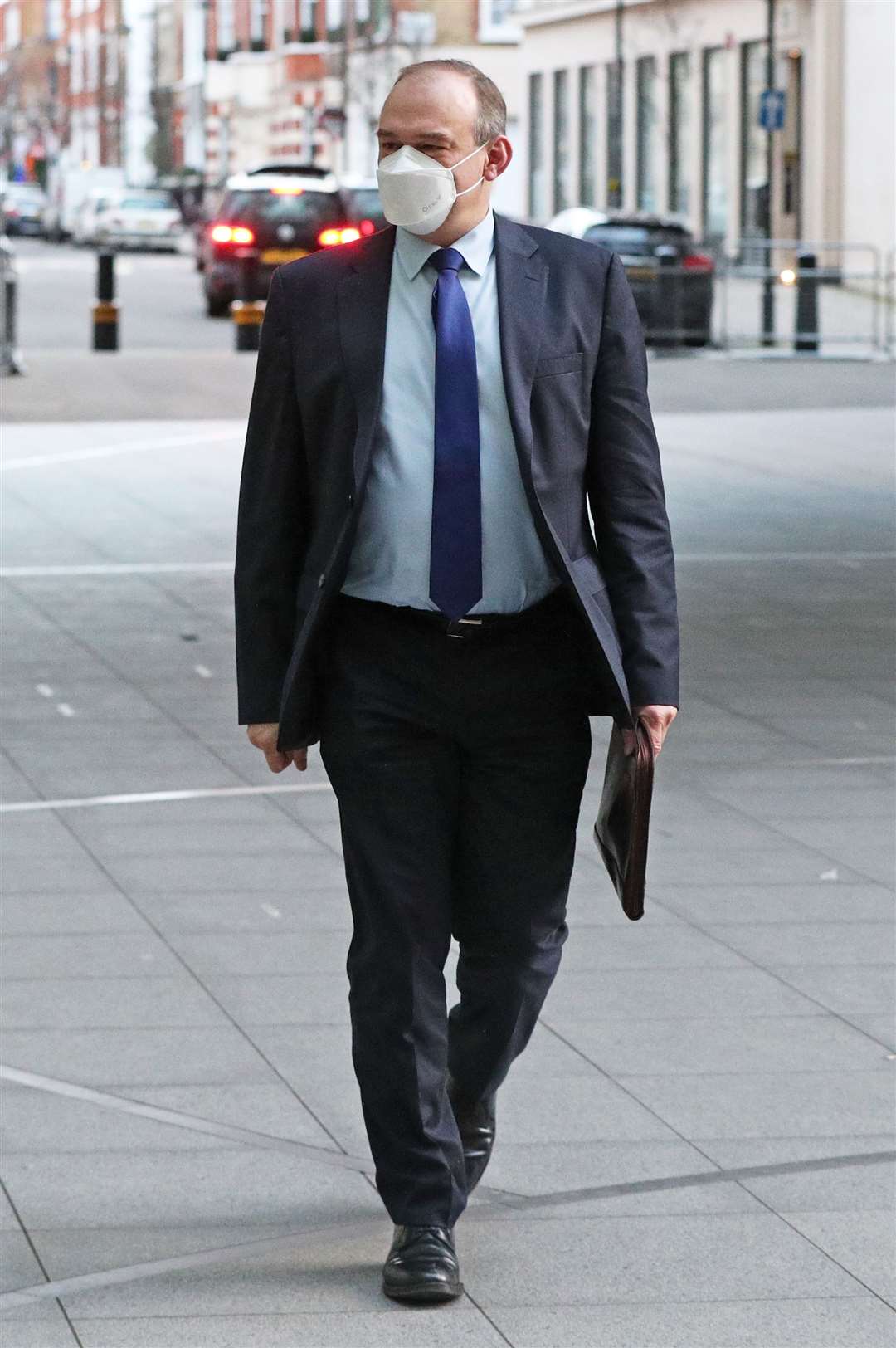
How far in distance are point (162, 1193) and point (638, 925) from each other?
208cm

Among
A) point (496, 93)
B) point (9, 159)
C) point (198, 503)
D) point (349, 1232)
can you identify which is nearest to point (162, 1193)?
point (349, 1232)

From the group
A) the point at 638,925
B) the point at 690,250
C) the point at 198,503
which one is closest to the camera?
the point at 638,925

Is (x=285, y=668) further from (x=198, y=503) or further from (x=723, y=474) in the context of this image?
(x=723, y=474)

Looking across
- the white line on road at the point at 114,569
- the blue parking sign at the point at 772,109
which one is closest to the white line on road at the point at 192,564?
the white line on road at the point at 114,569

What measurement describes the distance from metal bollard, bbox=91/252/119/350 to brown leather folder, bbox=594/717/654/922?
21727mm

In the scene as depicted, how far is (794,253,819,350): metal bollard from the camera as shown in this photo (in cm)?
2711

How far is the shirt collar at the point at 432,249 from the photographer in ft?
13.2

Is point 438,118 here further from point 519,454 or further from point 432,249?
point 519,454

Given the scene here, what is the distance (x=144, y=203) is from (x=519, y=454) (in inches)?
2203

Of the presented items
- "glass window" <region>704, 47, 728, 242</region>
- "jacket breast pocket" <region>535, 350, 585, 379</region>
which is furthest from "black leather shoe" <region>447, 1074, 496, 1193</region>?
"glass window" <region>704, 47, 728, 242</region>

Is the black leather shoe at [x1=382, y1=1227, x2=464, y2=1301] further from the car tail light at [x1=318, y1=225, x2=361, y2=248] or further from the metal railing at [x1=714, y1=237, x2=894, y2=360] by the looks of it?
the car tail light at [x1=318, y1=225, x2=361, y2=248]

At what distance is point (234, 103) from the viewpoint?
88688 mm

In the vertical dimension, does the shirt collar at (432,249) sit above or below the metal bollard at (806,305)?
above

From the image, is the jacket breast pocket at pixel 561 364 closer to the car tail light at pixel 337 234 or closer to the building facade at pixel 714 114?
the building facade at pixel 714 114
